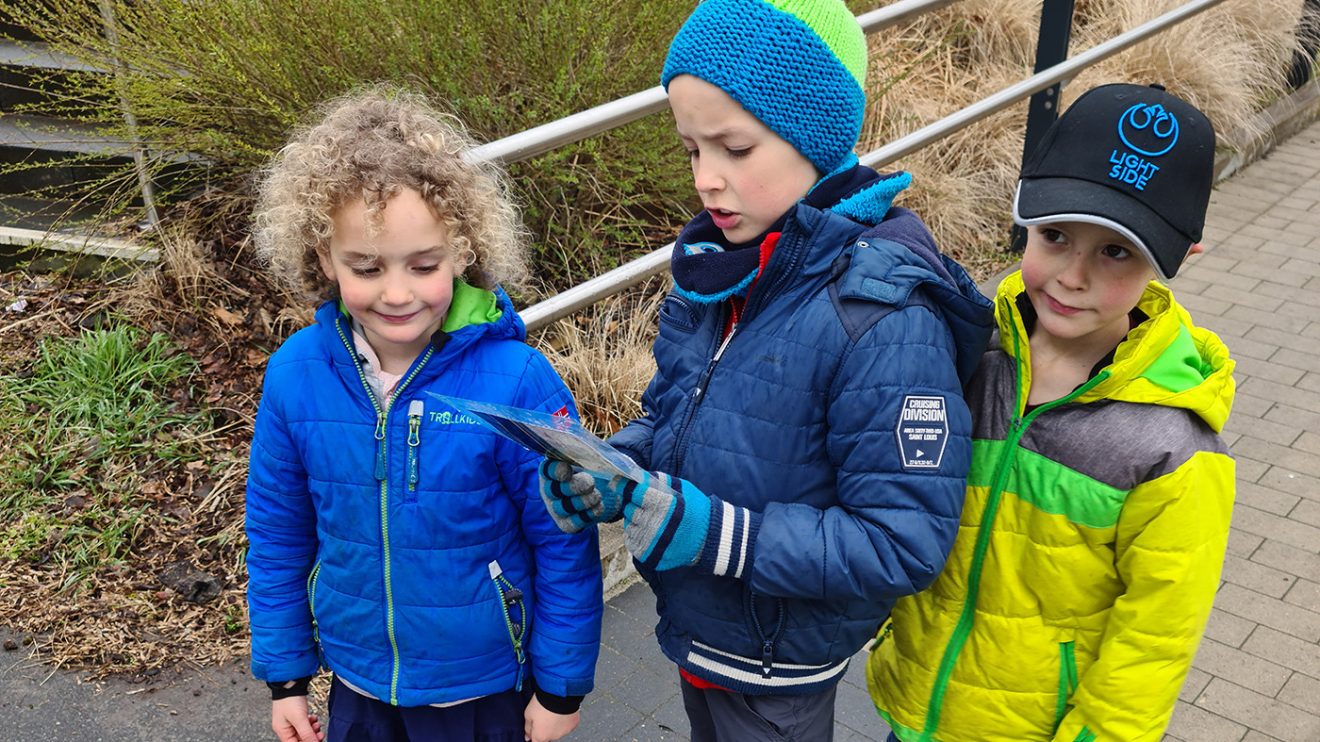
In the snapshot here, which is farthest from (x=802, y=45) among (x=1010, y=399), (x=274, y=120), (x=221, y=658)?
(x=274, y=120)

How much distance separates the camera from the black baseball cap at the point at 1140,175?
1704mm

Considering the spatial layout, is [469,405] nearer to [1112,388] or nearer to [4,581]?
[1112,388]

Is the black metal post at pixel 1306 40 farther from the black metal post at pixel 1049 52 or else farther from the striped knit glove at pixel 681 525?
the striped knit glove at pixel 681 525

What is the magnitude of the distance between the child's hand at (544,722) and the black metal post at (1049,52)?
11.9 feet

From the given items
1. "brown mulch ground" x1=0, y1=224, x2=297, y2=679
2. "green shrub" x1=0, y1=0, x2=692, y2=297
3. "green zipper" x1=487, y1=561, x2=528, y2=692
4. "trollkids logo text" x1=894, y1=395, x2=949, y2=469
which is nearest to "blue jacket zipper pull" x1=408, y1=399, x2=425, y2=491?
"green zipper" x1=487, y1=561, x2=528, y2=692

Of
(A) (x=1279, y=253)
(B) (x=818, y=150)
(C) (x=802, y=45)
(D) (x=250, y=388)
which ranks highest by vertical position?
(C) (x=802, y=45)

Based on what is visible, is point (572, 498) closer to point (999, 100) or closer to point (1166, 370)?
point (1166, 370)

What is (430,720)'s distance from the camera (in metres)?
2.20

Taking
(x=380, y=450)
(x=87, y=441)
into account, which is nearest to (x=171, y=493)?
(x=87, y=441)

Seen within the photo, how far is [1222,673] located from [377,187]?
8.28 feet

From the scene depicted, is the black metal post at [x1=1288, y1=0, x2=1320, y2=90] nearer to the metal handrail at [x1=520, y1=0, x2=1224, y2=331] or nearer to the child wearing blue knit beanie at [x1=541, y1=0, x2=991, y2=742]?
the metal handrail at [x1=520, y1=0, x2=1224, y2=331]

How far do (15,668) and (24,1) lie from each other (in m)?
2.76

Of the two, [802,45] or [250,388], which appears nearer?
[802,45]

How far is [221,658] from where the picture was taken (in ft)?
10.2
